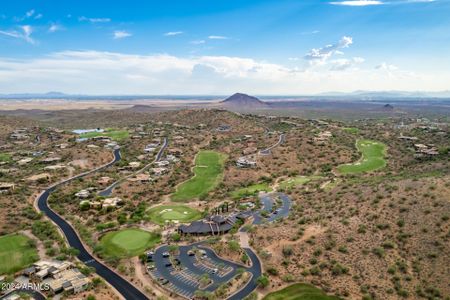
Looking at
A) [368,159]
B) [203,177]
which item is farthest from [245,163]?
[368,159]

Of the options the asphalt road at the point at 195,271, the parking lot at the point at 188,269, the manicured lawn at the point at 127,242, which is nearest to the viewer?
the asphalt road at the point at 195,271

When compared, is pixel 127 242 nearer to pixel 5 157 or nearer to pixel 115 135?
pixel 5 157

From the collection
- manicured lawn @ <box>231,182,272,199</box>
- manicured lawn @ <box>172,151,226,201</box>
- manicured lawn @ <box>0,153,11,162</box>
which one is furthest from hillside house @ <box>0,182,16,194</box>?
manicured lawn @ <box>231,182,272,199</box>

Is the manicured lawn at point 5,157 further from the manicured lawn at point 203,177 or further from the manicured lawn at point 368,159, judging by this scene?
the manicured lawn at point 368,159

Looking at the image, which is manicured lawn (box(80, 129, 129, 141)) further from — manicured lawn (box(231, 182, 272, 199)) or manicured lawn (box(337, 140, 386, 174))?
manicured lawn (box(337, 140, 386, 174))

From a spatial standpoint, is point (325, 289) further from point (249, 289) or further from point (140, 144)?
point (140, 144)

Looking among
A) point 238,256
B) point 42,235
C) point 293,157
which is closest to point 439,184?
point 238,256

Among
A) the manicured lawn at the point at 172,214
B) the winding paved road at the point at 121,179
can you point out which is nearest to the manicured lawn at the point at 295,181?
the manicured lawn at the point at 172,214
